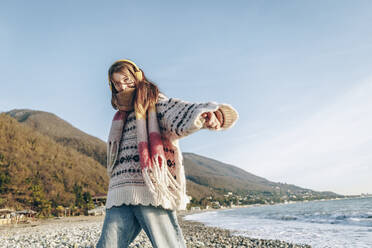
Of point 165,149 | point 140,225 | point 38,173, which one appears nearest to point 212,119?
point 165,149

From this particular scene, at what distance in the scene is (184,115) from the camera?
1.68 meters

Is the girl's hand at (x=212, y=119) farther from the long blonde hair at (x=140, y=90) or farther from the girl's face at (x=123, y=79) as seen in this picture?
the girl's face at (x=123, y=79)

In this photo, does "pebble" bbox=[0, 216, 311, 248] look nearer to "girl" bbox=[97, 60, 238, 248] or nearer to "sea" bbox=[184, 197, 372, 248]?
"sea" bbox=[184, 197, 372, 248]

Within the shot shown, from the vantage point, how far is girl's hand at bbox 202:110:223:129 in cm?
167

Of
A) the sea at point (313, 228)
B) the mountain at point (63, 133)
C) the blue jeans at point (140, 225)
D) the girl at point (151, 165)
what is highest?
the mountain at point (63, 133)

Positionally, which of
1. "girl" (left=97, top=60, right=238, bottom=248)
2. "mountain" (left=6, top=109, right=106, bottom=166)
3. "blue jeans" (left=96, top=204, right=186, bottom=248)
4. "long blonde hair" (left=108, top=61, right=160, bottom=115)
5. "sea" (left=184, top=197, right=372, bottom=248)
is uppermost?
"mountain" (left=6, top=109, right=106, bottom=166)

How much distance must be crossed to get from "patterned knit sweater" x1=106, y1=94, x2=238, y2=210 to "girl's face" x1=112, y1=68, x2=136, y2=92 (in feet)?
0.91

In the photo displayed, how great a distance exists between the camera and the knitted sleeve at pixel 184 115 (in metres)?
1.60

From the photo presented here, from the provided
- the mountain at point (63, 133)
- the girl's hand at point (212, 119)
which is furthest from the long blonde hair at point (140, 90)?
the mountain at point (63, 133)

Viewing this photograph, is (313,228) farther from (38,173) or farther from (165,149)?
(38,173)

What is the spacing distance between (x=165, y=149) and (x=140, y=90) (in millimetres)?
496

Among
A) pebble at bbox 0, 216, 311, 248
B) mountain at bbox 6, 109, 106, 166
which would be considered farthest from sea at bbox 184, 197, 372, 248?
mountain at bbox 6, 109, 106, 166

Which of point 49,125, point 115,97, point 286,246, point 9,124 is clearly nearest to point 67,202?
point 9,124

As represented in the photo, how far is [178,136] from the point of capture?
1.75m
